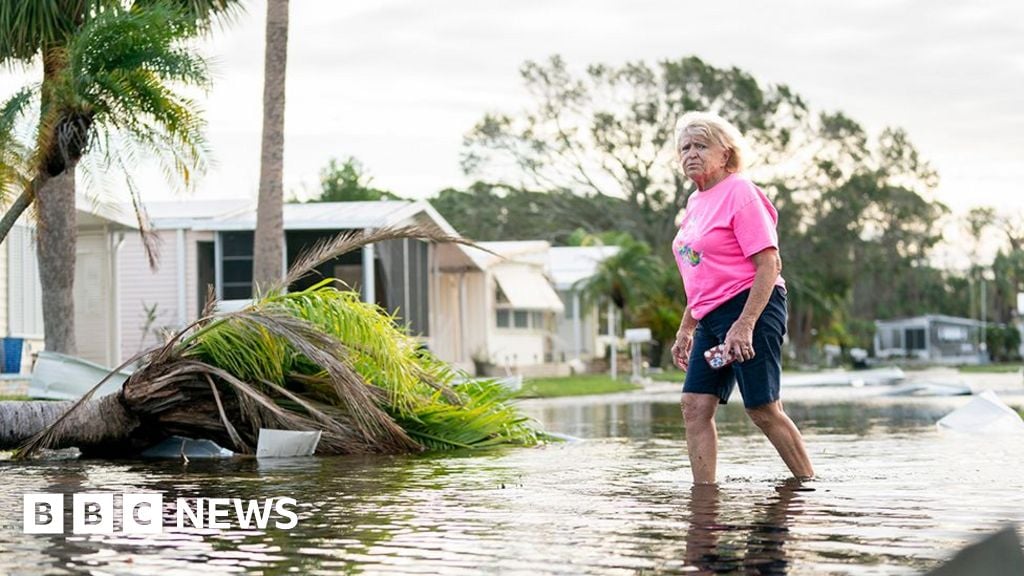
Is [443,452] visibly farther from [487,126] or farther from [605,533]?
[487,126]

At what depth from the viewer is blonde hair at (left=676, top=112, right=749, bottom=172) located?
24.9 ft

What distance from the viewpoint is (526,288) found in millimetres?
46250

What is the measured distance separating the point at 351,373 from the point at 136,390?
5.02 feet

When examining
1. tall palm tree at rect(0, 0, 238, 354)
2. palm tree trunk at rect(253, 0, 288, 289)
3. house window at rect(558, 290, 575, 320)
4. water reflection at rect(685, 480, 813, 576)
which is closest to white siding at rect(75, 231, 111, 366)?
palm tree trunk at rect(253, 0, 288, 289)

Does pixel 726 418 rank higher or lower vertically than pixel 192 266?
lower

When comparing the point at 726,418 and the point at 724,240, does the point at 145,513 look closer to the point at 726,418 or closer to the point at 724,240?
the point at 724,240

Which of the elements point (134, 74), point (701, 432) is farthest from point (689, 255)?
point (134, 74)

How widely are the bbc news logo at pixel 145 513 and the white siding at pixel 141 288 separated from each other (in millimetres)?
25362

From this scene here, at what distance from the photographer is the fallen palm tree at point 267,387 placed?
10938mm

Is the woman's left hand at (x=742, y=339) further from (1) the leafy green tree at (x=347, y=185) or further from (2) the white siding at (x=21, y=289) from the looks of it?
(1) the leafy green tree at (x=347, y=185)

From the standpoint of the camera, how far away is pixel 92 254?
30.1 m

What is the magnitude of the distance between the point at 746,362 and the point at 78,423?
562cm

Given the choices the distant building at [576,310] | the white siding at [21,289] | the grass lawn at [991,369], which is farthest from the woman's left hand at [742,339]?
the distant building at [576,310]

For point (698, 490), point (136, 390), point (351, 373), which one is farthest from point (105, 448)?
point (698, 490)
